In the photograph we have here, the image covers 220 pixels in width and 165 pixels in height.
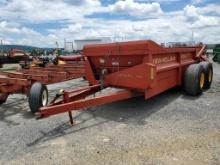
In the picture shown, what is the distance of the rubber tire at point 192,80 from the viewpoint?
24.2ft

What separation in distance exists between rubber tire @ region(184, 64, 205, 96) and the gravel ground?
554 millimetres

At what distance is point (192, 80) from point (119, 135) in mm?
3340

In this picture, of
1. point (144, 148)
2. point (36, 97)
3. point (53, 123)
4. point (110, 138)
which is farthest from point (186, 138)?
point (36, 97)

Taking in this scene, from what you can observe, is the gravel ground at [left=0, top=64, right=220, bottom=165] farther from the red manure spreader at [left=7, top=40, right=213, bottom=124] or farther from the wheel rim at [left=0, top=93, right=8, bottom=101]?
the red manure spreader at [left=7, top=40, right=213, bottom=124]

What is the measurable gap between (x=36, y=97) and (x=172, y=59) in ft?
11.5

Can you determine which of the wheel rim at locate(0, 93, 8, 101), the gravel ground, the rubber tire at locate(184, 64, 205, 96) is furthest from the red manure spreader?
the wheel rim at locate(0, 93, 8, 101)

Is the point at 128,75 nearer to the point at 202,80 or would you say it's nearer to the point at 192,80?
the point at 192,80

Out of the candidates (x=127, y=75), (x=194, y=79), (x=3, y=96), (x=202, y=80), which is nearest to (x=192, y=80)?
(x=194, y=79)

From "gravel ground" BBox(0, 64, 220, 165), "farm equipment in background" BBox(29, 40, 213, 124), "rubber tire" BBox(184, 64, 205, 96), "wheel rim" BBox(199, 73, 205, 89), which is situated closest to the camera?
"gravel ground" BBox(0, 64, 220, 165)

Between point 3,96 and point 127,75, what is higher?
point 127,75

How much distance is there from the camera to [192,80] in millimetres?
7379

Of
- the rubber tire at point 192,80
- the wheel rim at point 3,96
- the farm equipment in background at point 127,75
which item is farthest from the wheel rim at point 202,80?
the wheel rim at point 3,96

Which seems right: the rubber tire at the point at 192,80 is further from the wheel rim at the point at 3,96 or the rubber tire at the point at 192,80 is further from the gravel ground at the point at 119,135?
the wheel rim at the point at 3,96

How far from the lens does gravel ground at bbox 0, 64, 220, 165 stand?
398 cm
